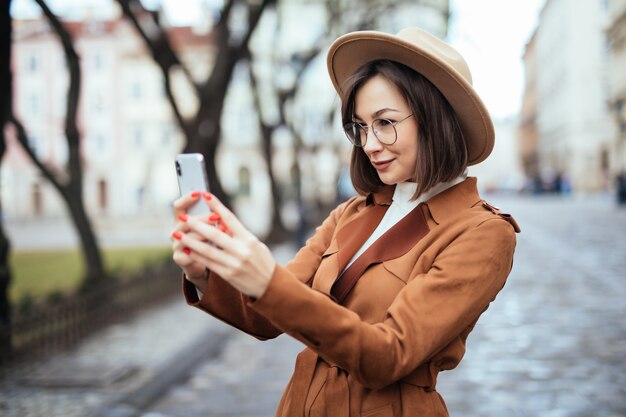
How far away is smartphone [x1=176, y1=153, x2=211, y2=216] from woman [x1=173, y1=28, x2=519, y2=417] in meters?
0.06

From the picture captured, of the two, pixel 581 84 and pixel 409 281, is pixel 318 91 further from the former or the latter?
pixel 409 281

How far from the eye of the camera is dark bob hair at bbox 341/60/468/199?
6.00 feet

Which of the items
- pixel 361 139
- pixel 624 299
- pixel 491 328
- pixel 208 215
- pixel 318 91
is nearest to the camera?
pixel 208 215

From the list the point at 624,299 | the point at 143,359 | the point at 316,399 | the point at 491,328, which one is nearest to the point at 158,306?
the point at 143,359

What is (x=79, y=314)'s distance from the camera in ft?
28.1

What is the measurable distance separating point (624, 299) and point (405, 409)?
8863mm

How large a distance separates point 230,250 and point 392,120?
0.68 meters

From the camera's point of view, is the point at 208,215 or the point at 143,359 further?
the point at 143,359

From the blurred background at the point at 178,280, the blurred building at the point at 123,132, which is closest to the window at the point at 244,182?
the blurred building at the point at 123,132

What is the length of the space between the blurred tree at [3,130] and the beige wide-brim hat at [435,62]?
18.6 feet

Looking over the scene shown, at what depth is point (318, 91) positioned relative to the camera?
5831 centimetres

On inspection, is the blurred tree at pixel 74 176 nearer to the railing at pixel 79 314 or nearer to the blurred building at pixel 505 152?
the railing at pixel 79 314

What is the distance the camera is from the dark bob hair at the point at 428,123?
1829 mm

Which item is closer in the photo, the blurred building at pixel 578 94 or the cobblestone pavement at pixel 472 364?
the cobblestone pavement at pixel 472 364
